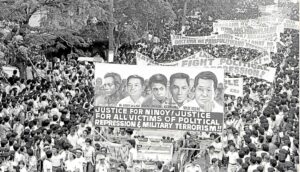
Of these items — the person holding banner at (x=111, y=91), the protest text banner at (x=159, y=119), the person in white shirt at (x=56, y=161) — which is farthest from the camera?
the person holding banner at (x=111, y=91)

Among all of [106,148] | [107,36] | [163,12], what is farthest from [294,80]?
[106,148]

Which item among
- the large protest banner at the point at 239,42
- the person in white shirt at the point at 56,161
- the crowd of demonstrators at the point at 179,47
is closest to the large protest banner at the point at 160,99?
the person in white shirt at the point at 56,161

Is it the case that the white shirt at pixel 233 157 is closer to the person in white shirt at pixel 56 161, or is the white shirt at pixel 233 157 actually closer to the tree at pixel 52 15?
the person in white shirt at pixel 56 161

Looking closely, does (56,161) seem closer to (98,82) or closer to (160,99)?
(98,82)

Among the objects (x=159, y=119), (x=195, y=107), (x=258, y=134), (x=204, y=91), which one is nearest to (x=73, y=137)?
(x=159, y=119)

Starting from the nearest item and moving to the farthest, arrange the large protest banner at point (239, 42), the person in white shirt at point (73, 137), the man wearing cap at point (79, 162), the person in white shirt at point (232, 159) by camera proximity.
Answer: the man wearing cap at point (79, 162), the person in white shirt at point (232, 159), the person in white shirt at point (73, 137), the large protest banner at point (239, 42)

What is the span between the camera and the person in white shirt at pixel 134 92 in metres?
12.8

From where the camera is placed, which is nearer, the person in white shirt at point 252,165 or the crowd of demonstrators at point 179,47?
the person in white shirt at point 252,165

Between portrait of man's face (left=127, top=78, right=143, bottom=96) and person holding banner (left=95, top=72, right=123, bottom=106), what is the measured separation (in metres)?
0.18

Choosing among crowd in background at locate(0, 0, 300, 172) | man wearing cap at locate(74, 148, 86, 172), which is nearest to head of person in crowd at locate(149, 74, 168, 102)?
crowd in background at locate(0, 0, 300, 172)

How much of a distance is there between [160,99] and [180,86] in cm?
46

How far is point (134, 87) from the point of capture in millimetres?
12891

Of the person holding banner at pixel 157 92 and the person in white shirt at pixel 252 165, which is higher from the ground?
the person holding banner at pixel 157 92

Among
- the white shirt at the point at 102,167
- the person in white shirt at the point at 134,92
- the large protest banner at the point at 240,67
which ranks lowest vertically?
the white shirt at the point at 102,167
